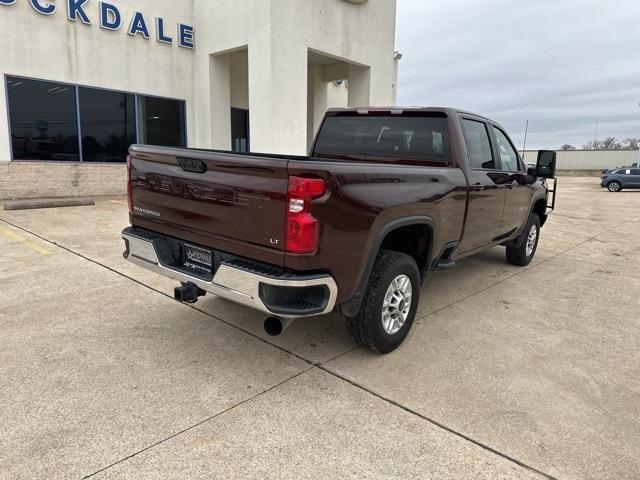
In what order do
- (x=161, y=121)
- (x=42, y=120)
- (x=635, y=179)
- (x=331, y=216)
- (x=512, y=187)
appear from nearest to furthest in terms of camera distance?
1. (x=331, y=216)
2. (x=512, y=187)
3. (x=42, y=120)
4. (x=161, y=121)
5. (x=635, y=179)

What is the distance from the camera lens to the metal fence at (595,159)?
1892 inches

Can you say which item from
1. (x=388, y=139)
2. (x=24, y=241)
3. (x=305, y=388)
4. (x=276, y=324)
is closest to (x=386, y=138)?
(x=388, y=139)

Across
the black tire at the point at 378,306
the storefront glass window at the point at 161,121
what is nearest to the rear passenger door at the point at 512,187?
the black tire at the point at 378,306

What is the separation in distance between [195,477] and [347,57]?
13900 mm

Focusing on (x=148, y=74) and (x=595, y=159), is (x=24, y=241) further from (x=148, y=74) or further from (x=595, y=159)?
(x=595, y=159)

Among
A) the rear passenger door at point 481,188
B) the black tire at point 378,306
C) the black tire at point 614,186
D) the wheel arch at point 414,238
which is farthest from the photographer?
the black tire at point 614,186

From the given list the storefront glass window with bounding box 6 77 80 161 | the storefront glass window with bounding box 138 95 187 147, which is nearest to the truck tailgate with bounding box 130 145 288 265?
the storefront glass window with bounding box 6 77 80 161

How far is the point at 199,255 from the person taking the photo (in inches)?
131

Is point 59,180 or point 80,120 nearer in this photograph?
point 59,180

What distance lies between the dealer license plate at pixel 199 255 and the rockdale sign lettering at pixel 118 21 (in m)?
10.9

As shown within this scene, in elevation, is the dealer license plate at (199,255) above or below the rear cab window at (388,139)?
below

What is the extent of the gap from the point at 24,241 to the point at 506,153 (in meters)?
6.95

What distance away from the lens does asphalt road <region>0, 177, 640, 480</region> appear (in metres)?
2.43

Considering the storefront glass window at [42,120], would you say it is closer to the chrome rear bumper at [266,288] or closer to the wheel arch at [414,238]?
the chrome rear bumper at [266,288]
